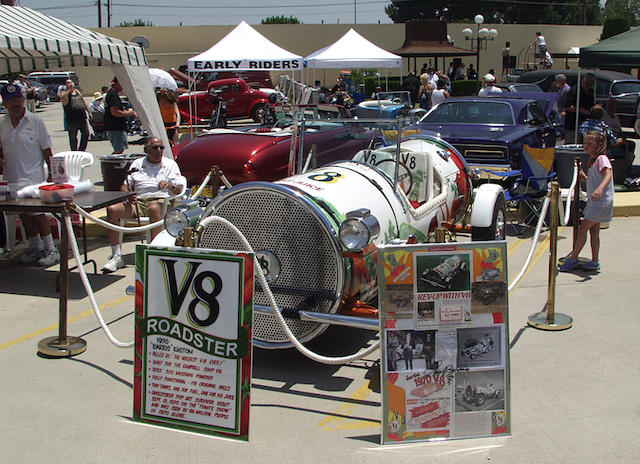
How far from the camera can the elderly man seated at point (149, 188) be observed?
7684 mm

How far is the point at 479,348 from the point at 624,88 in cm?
2109

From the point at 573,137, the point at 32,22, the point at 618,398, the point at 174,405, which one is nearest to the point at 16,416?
the point at 174,405

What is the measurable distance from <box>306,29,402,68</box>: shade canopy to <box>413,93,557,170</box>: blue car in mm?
8254

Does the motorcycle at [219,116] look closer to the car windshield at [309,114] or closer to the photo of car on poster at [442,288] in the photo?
the car windshield at [309,114]

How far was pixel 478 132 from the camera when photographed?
10.7 meters

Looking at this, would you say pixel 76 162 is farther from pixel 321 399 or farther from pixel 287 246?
pixel 321 399

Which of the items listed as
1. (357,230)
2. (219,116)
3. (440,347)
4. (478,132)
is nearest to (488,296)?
(440,347)

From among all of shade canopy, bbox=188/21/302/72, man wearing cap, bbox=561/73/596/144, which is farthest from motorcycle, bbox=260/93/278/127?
man wearing cap, bbox=561/73/596/144

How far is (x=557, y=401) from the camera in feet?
14.7

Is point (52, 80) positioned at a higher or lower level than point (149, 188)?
higher

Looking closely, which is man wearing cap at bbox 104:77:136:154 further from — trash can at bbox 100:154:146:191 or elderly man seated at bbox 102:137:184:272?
elderly man seated at bbox 102:137:184:272

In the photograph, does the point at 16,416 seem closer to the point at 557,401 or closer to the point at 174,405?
the point at 174,405

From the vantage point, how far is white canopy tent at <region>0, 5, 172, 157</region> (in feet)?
26.1

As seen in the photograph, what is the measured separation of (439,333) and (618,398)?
4.91ft
